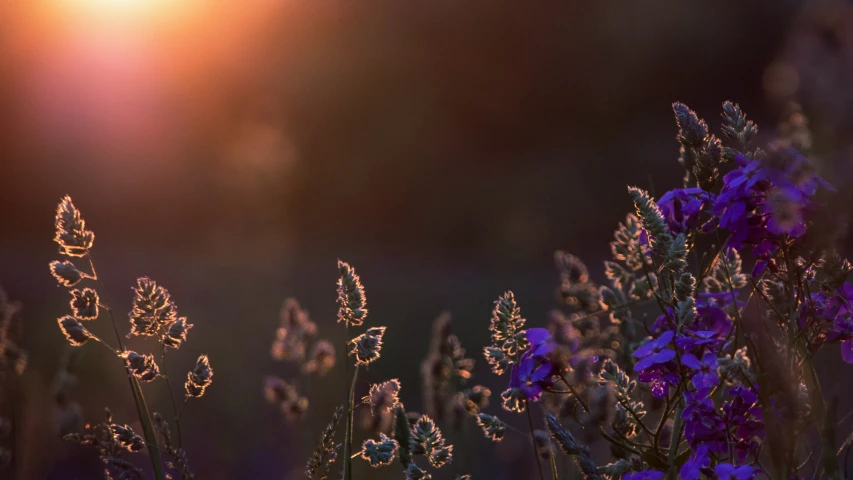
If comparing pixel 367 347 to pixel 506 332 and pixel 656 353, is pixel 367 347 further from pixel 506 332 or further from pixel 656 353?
pixel 656 353

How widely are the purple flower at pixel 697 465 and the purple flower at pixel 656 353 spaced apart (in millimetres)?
153

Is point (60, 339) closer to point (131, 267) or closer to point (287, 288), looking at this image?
point (287, 288)

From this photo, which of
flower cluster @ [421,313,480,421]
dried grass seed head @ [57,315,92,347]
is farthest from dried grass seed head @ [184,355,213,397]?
flower cluster @ [421,313,480,421]

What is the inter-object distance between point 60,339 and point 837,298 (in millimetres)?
4891

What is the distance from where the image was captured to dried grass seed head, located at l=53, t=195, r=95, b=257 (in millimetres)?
1445

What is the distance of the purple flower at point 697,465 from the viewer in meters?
1.17

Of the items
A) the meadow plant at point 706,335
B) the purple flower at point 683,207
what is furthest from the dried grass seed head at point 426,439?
the purple flower at point 683,207

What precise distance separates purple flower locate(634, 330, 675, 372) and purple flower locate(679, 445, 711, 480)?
0.50 ft

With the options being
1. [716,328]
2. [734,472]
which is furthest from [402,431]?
[716,328]

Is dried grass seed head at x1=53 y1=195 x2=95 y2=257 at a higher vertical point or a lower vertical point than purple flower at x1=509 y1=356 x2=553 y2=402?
higher

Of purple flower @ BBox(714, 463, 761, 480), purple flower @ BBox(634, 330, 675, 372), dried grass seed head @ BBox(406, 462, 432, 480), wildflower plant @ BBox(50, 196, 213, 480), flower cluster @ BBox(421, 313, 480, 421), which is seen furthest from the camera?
flower cluster @ BBox(421, 313, 480, 421)

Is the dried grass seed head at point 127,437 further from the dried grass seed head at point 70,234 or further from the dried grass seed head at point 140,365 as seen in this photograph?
the dried grass seed head at point 70,234

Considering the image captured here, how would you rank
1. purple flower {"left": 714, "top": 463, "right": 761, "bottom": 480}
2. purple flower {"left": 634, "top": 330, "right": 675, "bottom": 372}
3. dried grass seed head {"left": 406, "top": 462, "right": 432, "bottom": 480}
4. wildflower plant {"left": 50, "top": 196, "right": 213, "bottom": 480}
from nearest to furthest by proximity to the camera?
purple flower {"left": 714, "top": 463, "right": 761, "bottom": 480} < purple flower {"left": 634, "top": 330, "right": 675, "bottom": 372} < dried grass seed head {"left": 406, "top": 462, "right": 432, "bottom": 480} < wildflower plant {"left": 50, "top": 196, "right": 213, "bottom": 480}

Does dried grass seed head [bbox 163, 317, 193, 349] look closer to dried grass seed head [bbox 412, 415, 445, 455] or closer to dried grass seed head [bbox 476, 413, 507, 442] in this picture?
dried grass seed head [bbox 412, 415, 445, 455]
